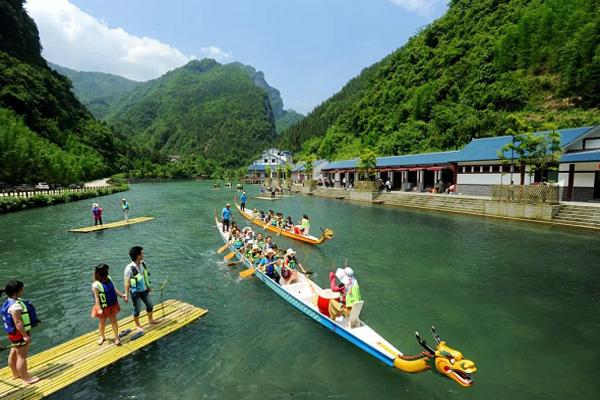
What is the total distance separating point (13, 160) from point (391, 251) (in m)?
59.5

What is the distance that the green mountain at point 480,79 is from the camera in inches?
2010

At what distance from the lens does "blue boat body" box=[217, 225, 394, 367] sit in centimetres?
792

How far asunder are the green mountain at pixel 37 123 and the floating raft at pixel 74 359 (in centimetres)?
5606

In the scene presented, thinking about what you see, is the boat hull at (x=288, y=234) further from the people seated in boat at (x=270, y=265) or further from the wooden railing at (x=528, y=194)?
the wooden railing at (x=528, y=194)

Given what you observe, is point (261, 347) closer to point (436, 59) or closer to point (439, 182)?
point (439, 182)

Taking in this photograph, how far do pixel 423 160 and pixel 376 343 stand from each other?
42.0 m

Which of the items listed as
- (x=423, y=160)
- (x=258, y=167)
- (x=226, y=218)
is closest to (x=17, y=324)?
(x=226, y=218)

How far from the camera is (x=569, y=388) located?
738 centimetres

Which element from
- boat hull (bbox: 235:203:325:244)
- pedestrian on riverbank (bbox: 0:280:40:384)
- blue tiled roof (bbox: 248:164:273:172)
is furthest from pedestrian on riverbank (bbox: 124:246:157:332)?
blue tiled roof (bbox: 248:164:273:172)

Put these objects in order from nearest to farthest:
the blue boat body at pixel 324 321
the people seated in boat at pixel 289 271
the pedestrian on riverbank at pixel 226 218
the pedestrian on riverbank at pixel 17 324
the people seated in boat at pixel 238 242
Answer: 1. the pedestrian on riverbank at pixel 17 324
2. the blue boat body at pixel 324 321
3. the people seated in boat at pixel 289 271
4. the people seated in boat at pixel 238 242
5. the pedestrian on riverbank at pixel 226 218

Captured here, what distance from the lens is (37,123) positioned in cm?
8400

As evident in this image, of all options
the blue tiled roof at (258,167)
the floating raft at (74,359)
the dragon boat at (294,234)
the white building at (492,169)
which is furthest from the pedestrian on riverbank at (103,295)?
the blue tiled roof at (258,167)

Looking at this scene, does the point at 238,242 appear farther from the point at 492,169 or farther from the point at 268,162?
the point at 268,162

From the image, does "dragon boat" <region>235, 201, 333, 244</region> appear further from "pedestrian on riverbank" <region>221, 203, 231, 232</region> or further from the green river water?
"pedestrian on riverbank" <region>221, 203, 231, 232</region>
